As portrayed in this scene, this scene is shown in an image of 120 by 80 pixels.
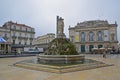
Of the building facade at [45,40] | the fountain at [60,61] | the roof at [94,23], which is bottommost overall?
the fountain at [60,61]

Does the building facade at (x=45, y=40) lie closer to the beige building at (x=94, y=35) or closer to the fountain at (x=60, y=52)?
the beige building at (x=94, y=35)

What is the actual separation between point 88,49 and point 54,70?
4830 cm

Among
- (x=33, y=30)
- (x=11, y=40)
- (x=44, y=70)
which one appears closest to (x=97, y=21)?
(x=33, y=30)

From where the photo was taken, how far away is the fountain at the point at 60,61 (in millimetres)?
9247

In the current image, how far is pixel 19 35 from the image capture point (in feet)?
181

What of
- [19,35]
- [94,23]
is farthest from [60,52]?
[19,35]

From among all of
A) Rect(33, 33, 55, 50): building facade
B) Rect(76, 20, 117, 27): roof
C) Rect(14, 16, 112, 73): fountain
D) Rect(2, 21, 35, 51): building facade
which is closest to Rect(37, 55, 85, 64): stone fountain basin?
Rect(14, 16, 112, 73): fountain

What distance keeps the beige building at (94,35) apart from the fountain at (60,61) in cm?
3869

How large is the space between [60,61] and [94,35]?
4474cm

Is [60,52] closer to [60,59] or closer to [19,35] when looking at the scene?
[60,59]

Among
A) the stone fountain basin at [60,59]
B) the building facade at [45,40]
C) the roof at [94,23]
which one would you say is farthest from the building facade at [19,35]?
the stone fountain basin at [60,59]

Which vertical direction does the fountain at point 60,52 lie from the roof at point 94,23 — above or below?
below

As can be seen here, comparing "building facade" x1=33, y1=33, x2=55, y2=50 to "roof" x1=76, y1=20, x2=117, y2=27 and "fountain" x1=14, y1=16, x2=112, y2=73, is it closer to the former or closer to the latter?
"roof" x1=76, y1=20, x2=117, y2=27

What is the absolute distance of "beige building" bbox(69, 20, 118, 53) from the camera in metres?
52.3
